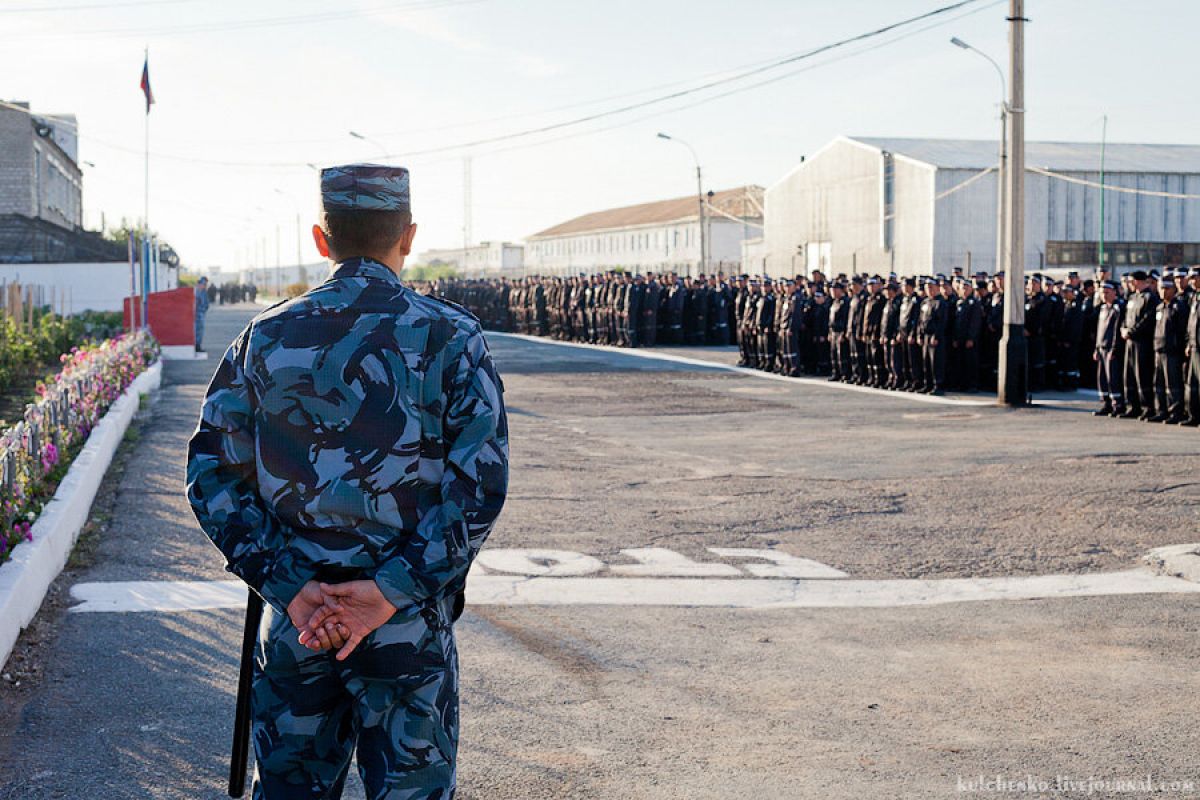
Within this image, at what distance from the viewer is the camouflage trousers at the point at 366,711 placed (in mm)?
2637

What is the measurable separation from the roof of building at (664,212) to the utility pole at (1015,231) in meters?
73.1

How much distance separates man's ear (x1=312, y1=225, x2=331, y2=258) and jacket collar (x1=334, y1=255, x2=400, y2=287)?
0.24 ft

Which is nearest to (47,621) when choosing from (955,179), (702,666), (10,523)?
(10,523)

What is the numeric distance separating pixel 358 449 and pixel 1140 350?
49.5 ft

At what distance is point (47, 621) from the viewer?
618 cm

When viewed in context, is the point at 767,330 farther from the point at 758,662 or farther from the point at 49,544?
the point at 758,662

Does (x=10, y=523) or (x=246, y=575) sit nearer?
(x=246, y=575)

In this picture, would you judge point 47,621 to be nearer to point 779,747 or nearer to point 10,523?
point 10,523

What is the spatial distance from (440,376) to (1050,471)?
9.44 meters

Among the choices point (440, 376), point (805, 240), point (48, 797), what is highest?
point (805, 240)

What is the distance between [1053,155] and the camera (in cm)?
5588

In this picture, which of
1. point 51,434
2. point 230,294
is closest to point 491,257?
point 230,294

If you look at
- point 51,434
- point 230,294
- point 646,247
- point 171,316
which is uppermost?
point 646,247

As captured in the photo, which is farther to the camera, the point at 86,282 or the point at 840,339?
the point at 86,282
